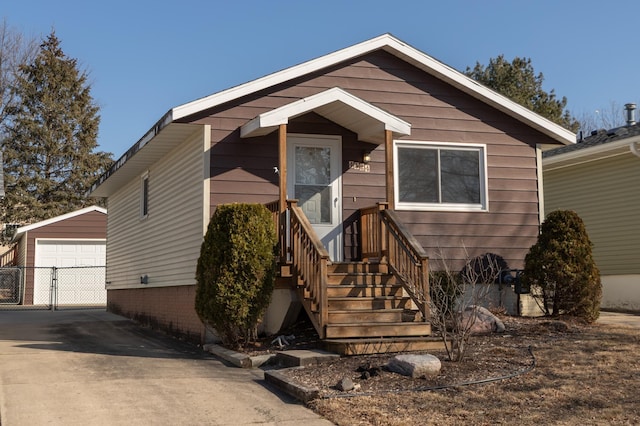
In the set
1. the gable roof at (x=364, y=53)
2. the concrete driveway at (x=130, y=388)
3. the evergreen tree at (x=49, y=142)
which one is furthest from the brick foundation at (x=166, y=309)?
the evergreen tree at (x=49, y=142)

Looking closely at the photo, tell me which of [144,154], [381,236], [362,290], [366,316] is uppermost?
[144,154]

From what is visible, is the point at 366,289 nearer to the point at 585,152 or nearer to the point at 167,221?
the point at 167,221

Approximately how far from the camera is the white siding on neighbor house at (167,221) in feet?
34.8

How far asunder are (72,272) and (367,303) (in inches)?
701

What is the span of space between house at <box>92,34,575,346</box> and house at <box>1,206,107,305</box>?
1234 centimetres

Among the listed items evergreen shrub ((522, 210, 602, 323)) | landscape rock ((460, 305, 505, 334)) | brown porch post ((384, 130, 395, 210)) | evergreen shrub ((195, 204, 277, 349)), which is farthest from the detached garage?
landscape rock ((460, 305, 505, 334))

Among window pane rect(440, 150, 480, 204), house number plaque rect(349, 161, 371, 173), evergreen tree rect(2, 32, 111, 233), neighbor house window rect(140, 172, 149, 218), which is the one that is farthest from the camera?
evergreen tree rect(2, 32, 111, 233)

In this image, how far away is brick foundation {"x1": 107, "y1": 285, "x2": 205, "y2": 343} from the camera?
1081 centimetres

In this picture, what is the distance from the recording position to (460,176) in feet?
38.8

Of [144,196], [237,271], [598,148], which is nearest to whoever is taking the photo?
[237,271]

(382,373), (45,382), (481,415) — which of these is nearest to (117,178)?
(45,382)

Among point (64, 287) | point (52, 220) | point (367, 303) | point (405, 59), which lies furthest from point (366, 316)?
point (52, 220)

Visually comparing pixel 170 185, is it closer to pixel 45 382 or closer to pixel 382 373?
pixel 45 382

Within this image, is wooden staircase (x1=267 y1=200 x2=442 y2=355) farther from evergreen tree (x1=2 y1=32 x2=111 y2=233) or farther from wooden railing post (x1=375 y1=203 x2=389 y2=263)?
evergreen tree (x1=2 y1=32 x2=111 y2=233)
